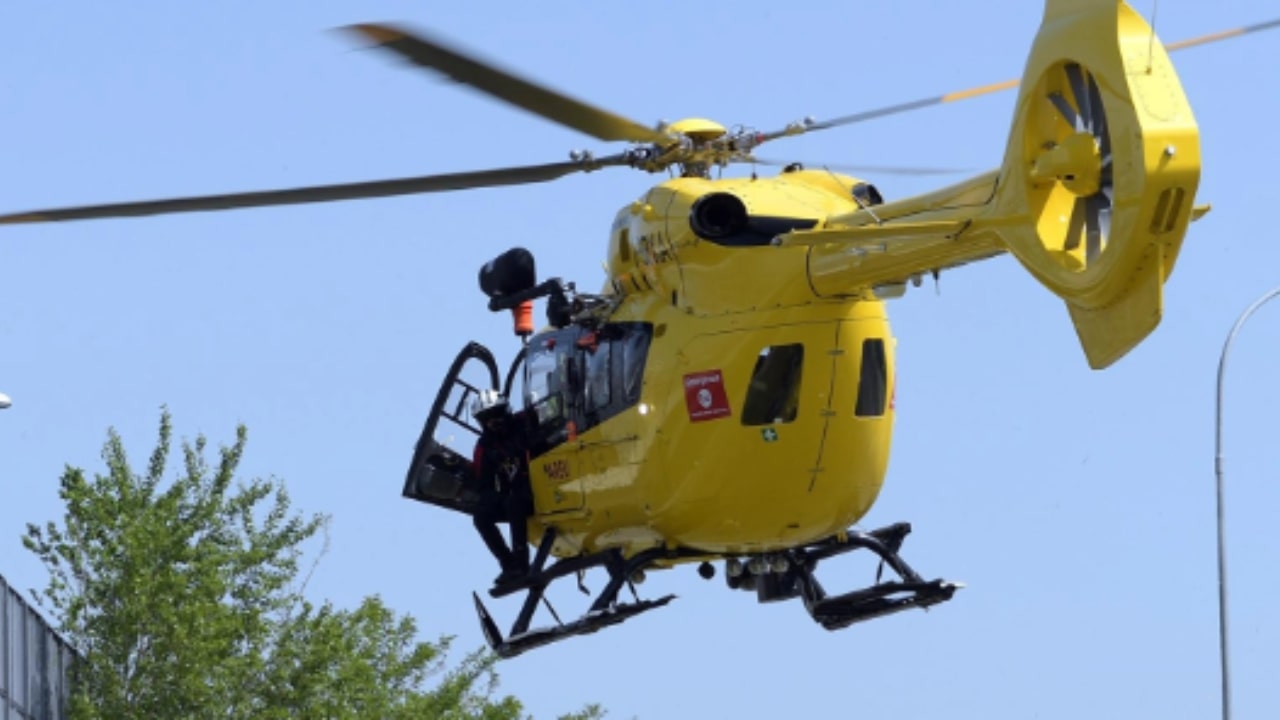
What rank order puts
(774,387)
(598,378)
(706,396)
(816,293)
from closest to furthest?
(816,293) < (774,387) < (706,396) < (598,378)

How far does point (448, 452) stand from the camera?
31.1 m

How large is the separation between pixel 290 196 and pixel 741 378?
4.75m

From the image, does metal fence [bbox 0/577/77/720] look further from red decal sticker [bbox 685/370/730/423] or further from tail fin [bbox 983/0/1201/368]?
tail fin [bbox 983/0/1201/368]

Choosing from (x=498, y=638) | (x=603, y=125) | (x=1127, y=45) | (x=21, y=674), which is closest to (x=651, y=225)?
(x=603, y=125)

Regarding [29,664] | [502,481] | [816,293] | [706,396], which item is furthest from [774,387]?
[29,664]

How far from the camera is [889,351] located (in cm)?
2798

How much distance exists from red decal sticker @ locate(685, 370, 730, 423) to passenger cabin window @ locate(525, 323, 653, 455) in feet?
2.71

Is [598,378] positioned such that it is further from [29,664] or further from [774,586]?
[29,664]

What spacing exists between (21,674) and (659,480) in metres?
13.4

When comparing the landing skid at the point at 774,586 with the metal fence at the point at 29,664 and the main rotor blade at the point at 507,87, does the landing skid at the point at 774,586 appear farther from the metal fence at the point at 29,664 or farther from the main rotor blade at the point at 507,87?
the metal fence at the point at 29,664

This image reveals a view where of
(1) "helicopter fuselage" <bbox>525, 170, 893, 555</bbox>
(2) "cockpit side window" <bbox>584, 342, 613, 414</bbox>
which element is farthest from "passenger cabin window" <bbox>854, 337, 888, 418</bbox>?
(2) "cockpit side window" <bbox>584, 342, 613, 414</bbox>

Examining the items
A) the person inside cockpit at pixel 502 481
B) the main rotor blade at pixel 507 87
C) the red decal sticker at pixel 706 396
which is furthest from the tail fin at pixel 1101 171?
the person inside cockpit at pixel 502 481

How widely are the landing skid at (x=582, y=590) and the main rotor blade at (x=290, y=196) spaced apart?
146 inches

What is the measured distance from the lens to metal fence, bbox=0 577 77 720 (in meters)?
36.8
